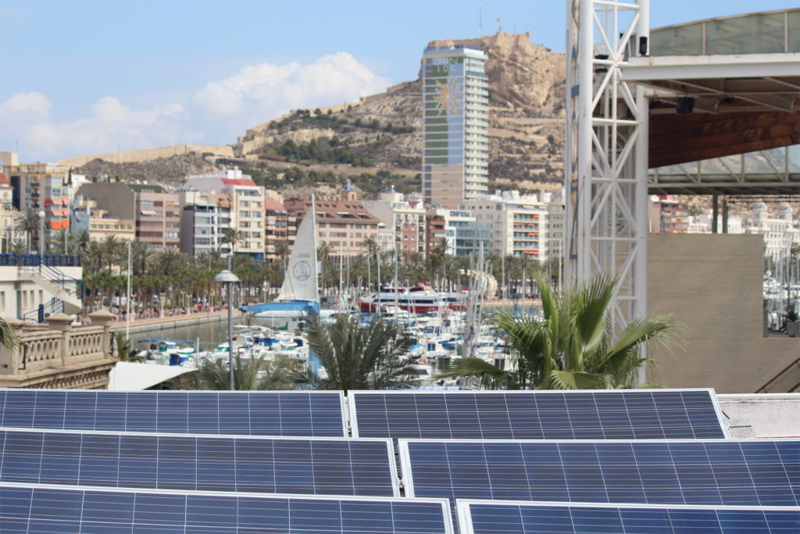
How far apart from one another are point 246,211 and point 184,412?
139 metres

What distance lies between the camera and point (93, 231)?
127m

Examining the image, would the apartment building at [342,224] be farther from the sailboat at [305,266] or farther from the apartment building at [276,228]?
the sailboat at [305,266]

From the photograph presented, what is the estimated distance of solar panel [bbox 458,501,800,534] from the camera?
6508 millimetres

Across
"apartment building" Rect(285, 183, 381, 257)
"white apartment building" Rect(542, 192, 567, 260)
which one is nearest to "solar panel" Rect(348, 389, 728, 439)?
"apartment building" Rect(285, 183, 381, 257)

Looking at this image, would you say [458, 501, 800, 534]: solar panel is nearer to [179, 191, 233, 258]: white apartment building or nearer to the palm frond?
the palm frond

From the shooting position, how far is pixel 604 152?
19.2 meters

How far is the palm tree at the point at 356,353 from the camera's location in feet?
57.8

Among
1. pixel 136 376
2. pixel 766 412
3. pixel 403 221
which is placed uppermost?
pixel 403 221

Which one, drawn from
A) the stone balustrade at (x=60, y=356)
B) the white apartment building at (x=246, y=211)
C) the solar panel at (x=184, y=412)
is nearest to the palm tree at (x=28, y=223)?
the white apartment building at (x=246, y=211)

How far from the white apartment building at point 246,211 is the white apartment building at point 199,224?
386 cm

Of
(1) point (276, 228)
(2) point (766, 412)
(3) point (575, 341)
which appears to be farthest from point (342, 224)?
(2) point (766, 412)

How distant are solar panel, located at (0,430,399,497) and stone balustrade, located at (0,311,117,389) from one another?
753cm

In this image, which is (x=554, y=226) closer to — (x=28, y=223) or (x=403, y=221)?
(x=403, y=221)

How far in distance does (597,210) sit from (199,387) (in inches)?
315
